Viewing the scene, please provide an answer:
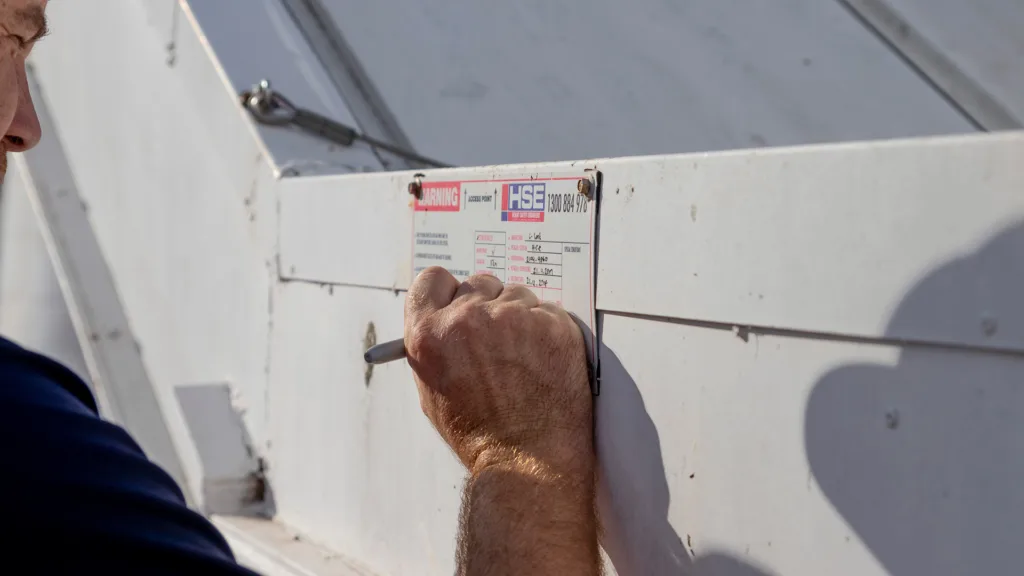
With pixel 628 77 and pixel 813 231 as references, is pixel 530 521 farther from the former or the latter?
pixel 628 77

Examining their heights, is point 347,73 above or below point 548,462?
above

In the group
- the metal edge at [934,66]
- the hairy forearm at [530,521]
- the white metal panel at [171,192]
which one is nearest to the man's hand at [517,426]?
the hairy forearm at [530,521]

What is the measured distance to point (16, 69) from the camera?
2.27ft

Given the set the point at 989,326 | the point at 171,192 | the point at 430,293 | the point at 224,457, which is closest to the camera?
the point at 989,326

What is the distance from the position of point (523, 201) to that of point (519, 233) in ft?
0.11

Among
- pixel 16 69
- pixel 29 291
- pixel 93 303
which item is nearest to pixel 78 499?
pixel 16 69

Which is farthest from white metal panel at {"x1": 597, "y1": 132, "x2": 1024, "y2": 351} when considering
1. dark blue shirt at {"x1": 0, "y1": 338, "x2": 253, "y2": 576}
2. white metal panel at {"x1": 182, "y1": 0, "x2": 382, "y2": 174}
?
white metal panel at {"x1": 182, "y1": 0, "x2": 382, "y2": 174}

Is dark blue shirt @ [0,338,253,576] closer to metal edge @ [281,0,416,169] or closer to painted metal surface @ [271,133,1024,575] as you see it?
painted metal surface @ [271,133,1024,575]

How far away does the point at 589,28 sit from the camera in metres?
1.67

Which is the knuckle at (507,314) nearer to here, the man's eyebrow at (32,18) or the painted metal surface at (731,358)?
the painted metal surface at (731,358)

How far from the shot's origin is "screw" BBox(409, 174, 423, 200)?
1039 millimetres

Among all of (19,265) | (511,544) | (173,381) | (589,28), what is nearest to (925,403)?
(511,544)

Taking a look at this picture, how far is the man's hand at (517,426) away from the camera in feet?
2.63

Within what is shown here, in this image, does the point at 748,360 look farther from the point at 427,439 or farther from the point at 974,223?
the point at 427,439
